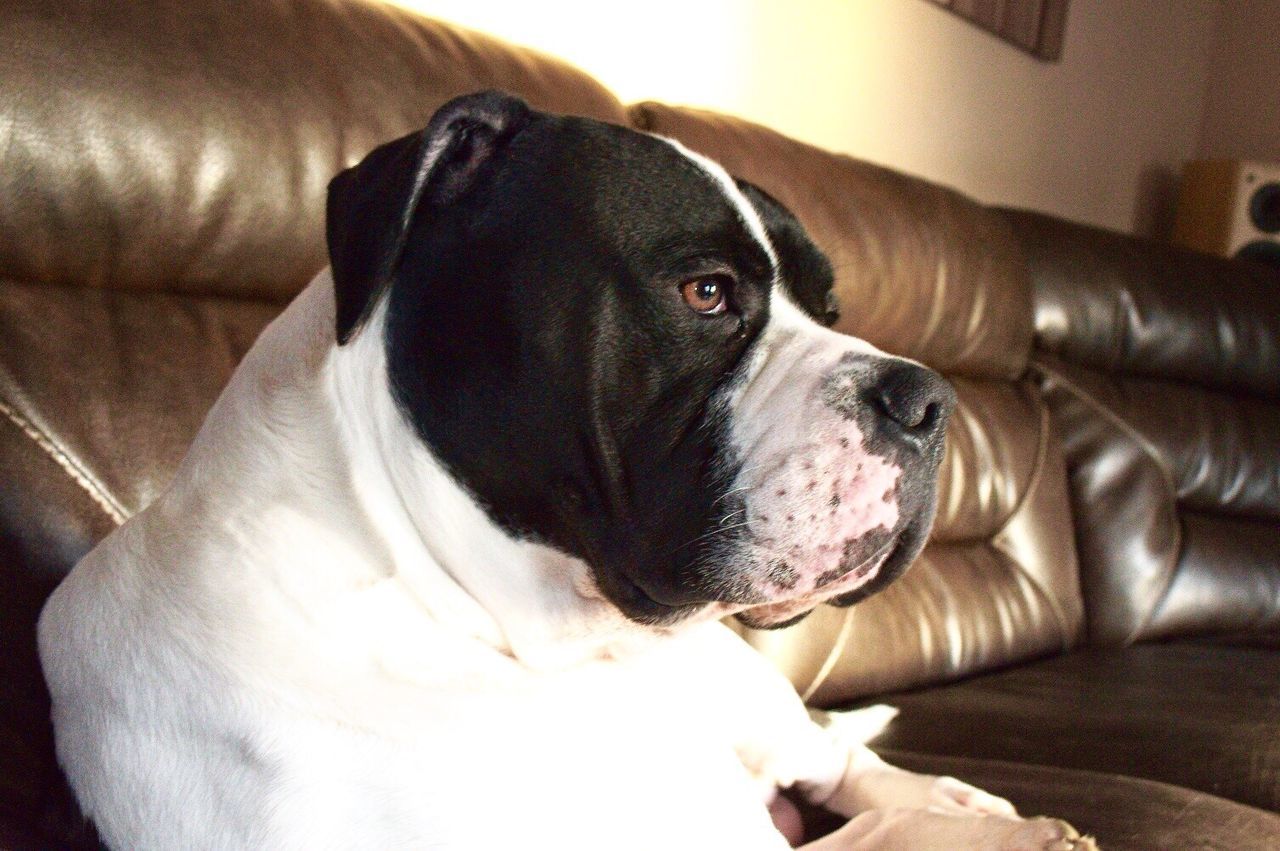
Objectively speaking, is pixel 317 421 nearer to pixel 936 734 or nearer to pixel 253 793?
pixel 253 793

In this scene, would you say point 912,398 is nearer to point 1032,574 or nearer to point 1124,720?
point 1124,720

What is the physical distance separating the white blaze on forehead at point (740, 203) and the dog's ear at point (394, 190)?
16 cm

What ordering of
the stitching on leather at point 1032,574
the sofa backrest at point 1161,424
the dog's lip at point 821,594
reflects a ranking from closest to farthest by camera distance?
1. the dog's lip at point 821,594
2. the stitching on leather at point 1032,574
3. the sofa backrest at point 1161,424

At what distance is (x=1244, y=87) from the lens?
4855mm

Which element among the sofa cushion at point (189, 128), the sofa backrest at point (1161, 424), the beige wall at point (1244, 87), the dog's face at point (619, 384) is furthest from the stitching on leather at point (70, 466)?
the beige wall at point (1244, 87)

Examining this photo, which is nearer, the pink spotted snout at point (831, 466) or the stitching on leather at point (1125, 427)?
the pink spotted snout at point (831, 466)

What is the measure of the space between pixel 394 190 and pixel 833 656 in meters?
1.25

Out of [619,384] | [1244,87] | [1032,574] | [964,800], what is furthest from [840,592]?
[1244,87]

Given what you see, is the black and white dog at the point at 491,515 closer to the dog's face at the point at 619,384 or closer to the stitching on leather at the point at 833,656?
the dog's face at the point at 619,384

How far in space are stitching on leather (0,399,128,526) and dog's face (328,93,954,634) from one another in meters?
0.50

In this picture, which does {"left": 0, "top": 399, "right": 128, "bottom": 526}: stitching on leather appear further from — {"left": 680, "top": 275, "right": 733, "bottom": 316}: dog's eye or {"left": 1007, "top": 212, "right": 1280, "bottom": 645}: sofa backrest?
{"left": 1007, "top": 212, "right": 1280, "bottom": 645}: sofa backrest

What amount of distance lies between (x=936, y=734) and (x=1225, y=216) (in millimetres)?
3227

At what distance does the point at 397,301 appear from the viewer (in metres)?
0.99

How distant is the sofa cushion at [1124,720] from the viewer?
154 centimetres
